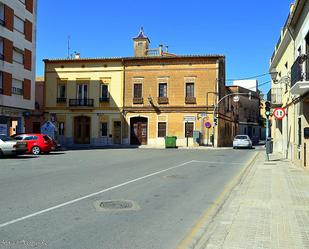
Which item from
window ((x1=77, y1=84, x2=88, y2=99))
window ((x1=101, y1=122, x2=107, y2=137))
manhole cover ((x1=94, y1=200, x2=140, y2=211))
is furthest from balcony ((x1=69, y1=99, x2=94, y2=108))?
manhole cover ((x1=94, y1=200, x2=140, y2=211))

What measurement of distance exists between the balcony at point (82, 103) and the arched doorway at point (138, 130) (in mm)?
5104

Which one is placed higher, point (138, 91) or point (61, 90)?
point (61, 90)

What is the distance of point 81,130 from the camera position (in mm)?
49000

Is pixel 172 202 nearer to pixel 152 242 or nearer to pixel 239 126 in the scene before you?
pixel 152 242

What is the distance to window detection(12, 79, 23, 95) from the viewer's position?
3627 centimetres

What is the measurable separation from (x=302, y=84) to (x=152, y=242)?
37.4 ft

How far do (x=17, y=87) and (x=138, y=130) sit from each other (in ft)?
50.5

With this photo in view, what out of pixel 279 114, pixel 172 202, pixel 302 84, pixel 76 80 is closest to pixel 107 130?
pixel 76 80

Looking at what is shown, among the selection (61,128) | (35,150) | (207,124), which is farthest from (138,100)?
(35,150)

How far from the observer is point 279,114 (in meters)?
21.6

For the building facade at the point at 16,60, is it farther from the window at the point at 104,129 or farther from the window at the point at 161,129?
the window at the point at 161,129

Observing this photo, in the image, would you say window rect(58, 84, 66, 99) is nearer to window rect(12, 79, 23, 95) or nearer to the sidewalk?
window rect(12, 79, 23, 95)

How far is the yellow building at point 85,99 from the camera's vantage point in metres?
48.0

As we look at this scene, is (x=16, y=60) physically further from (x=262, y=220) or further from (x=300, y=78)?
(x=262, y=220)
